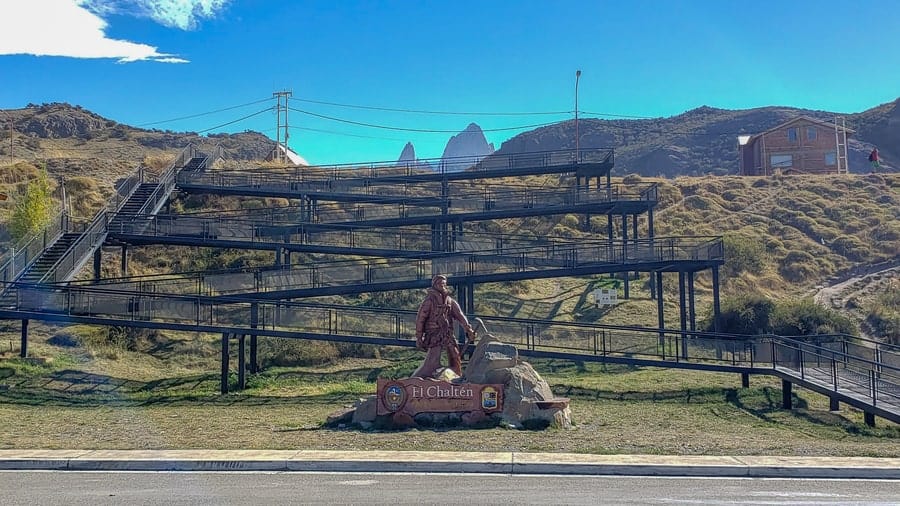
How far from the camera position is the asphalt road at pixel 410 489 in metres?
9.02

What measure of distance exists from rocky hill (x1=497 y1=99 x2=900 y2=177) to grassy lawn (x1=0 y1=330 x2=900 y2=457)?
288ft

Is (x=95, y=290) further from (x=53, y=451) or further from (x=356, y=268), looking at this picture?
(x=53, y=451)

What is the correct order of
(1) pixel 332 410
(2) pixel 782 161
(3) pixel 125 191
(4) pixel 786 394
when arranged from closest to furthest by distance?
(1) pixel 332 410, (4) pixel 786 394, (3) pixel 125 191, (2) pixel 782 161

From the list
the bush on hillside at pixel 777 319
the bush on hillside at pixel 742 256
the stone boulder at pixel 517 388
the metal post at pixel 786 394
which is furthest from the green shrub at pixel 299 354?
the bush on hillside at pixel 742 256

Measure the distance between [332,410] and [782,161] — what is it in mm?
59850

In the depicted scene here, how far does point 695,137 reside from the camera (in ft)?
422

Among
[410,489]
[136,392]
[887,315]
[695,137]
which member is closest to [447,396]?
[410,489]

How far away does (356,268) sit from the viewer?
25.2 metres

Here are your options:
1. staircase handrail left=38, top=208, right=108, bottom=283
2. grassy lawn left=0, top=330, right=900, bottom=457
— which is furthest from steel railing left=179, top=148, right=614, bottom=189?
grassy lawn left=0, top=330, right=900, bottom=457

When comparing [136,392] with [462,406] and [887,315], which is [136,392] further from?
[887,315]

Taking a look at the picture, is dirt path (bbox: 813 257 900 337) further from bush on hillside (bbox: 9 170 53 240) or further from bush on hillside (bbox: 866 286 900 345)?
bush on hillside (bbox: 9 170 53 240)

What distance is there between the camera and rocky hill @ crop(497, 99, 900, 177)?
4304 inches

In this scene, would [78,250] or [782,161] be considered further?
[782,161]

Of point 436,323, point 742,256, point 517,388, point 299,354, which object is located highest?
point 742,256
